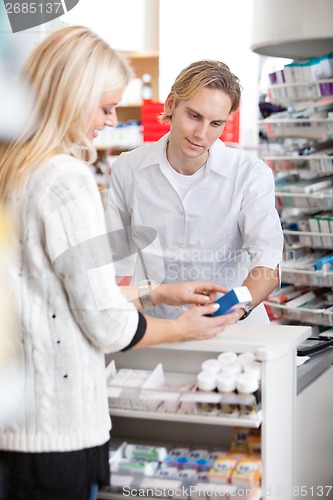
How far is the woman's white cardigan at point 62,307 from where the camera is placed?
1584 mm

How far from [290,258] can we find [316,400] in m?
1.70

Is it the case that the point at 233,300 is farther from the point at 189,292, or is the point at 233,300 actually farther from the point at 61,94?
the point at 61,94

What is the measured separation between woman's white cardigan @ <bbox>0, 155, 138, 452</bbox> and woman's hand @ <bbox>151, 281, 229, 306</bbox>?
1.16 feet

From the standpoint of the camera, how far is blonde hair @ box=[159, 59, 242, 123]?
2377mm

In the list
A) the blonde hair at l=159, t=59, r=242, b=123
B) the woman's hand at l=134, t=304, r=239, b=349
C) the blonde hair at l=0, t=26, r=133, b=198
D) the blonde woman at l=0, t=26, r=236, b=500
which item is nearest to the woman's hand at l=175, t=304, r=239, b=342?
the woman's hand at l=134, t=304, r=239, b=349

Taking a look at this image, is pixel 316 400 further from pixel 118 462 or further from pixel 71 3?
pixel 71 3

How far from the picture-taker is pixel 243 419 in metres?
1.77

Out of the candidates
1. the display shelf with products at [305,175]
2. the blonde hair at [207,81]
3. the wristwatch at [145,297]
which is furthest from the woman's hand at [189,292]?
the display shelf with products at [305,175]

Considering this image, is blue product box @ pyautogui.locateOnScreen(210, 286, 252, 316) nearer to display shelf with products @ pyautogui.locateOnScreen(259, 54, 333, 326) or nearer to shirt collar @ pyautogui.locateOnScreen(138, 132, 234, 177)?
shirt collar @ pyautogui.locateOnScreen(138, 132, 234, 177)

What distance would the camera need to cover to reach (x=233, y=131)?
14.5 ft

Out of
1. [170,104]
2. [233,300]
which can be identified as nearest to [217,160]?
[170,104]

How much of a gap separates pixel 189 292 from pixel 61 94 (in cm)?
66

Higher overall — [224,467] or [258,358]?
[258,358]

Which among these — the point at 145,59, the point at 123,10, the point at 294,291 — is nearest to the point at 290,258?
the point at 294,291
